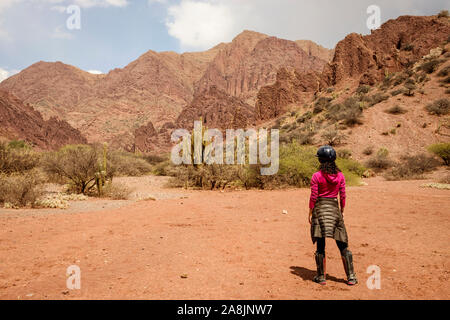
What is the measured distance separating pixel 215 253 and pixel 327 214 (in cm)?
217

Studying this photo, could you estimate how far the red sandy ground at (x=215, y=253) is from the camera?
131 inches

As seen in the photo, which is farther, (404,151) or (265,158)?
(404,151)

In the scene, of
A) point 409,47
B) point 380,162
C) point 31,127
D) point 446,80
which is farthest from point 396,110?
point 31,127

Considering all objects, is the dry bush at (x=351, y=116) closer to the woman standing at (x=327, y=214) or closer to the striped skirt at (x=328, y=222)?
the woman standing at (x=327, y=214)

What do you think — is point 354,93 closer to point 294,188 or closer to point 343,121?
point 343,121

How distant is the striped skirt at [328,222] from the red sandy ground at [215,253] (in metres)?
0.65

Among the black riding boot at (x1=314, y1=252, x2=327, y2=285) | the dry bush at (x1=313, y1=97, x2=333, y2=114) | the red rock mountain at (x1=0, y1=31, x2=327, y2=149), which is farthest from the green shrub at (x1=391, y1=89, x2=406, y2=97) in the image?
the red rock mountain at (x1=0, y1=31, x2=327, y2=149)

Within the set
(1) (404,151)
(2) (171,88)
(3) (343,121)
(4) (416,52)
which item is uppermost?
(2) (171,88)

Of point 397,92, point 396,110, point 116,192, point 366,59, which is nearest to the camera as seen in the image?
point 116,192

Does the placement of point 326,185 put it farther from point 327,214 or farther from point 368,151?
point 368,151

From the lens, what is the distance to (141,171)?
29.0m

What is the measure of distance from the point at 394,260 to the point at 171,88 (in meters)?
136

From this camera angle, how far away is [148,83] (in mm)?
127375
